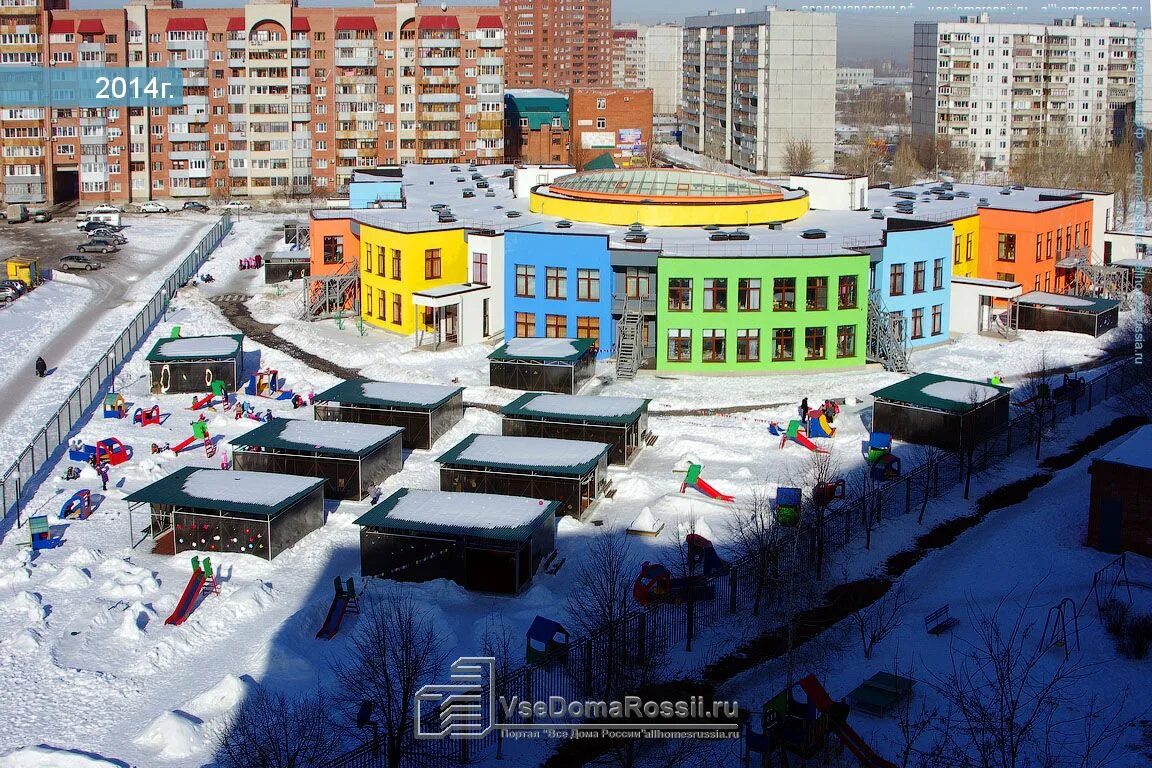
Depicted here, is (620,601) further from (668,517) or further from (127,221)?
(127,221)

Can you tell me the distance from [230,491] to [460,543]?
6741 mm

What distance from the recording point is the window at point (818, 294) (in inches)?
2034

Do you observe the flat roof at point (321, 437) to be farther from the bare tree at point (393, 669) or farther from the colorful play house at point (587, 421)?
the bare tree at point (393, 669)

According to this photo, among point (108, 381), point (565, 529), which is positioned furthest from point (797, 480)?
point (108, 381)

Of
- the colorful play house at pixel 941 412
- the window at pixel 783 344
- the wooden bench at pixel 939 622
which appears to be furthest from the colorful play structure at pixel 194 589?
the window at pixel 783 344

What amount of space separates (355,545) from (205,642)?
20.8 ft

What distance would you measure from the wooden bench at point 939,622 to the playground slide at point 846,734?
14.2 ft

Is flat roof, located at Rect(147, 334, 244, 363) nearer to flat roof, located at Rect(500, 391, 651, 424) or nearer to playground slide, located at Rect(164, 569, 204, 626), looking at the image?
flat roof, located at Rect(500, 391, 651, 424)

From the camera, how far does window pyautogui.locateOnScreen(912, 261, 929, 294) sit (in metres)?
55.1

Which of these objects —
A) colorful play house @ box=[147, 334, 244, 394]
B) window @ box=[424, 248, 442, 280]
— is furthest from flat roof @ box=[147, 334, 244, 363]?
window @ box=[424, 248, 442, 280]

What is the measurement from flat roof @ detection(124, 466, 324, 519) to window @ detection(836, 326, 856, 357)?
2477 cm

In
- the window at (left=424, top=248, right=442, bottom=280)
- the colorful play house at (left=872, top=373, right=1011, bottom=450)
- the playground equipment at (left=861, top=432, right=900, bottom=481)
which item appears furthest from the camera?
the window at (left=424, top=248, right=442, bottom=280)

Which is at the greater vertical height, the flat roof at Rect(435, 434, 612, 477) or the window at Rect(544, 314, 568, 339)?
the window at Rect(544, 314, 568, 339)

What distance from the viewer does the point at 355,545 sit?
110 feet
